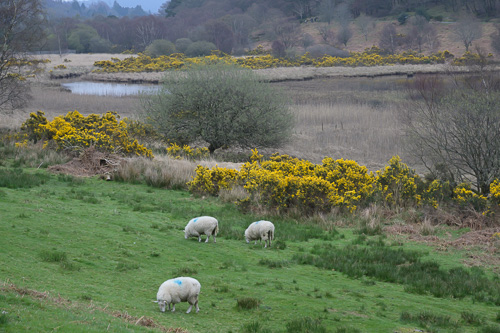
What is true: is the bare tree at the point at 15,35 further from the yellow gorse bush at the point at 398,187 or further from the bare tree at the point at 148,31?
the bare tree at the point at 148,31

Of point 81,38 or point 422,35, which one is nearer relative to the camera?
point 422,35

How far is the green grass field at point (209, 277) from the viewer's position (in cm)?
738

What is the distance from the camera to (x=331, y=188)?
1656 cm

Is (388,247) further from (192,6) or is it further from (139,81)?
(192,6)

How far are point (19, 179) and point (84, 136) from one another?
5.28 metres

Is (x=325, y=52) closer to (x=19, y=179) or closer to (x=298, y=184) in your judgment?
(x=298, y=184)

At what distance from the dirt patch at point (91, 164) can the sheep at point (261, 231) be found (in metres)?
9.17

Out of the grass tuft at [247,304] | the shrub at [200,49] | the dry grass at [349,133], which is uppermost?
the shrub at [200,49]

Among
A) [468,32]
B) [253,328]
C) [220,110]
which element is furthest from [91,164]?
[468,32]

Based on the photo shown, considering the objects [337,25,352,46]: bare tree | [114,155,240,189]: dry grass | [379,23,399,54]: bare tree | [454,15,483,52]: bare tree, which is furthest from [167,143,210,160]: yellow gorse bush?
[337,25,352,46]: bare tree

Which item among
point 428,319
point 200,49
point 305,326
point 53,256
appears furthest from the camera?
point 200,49

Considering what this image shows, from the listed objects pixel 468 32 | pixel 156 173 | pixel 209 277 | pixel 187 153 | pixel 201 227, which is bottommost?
pixel 187 153

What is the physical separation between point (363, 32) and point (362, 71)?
4258 centimetres

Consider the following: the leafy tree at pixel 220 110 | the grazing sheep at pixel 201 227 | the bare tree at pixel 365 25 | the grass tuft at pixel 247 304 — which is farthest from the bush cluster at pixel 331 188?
the bare tree at pixel 365 25
